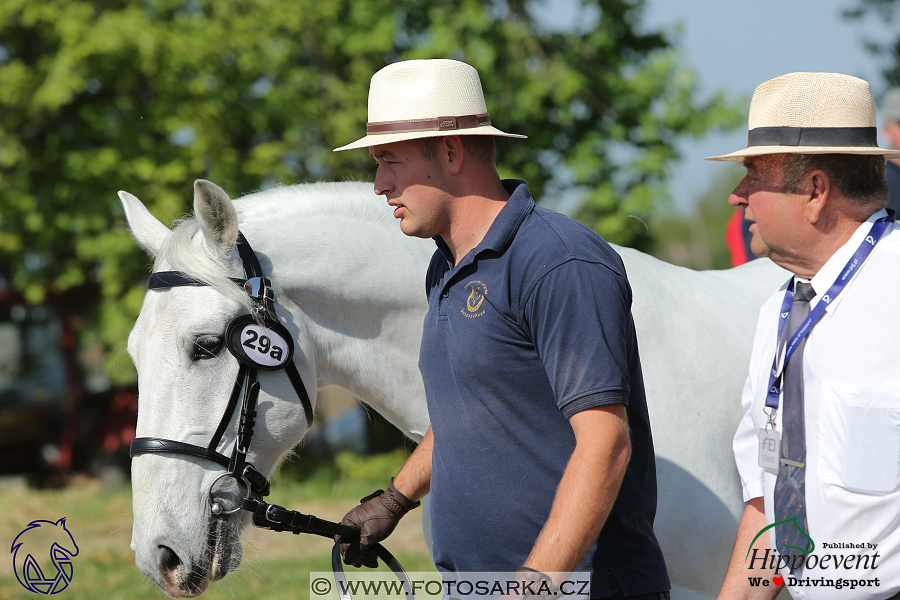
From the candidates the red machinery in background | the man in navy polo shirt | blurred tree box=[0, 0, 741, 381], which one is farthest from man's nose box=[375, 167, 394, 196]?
the red machinery in background

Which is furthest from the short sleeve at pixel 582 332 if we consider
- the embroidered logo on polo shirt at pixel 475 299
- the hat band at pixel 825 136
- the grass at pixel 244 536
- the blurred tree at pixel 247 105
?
the blurred tree at pixel 247 105

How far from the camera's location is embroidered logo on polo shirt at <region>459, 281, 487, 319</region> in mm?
1820

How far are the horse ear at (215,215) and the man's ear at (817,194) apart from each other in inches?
61.9

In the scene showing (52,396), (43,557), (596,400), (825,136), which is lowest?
(52,396)

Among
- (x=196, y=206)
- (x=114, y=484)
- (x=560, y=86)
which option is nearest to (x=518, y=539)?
(x=196, y=206)

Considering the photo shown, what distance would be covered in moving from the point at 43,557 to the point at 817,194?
6959 mm

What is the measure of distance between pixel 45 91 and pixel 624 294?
9068mm

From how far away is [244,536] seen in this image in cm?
245

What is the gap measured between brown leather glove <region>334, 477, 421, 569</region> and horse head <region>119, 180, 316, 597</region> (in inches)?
13.6

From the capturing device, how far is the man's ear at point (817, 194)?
179 centimetres

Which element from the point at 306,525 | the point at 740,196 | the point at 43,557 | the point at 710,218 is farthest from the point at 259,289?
the point at 710,218

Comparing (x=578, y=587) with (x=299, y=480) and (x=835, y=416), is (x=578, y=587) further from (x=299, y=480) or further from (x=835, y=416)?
(x=299, y=480)

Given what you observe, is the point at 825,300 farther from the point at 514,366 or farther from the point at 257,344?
the point at 257,344

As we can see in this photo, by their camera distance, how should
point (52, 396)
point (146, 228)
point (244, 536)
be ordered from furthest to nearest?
point (52, 396) < point (146, 228) < point (244, 536)
